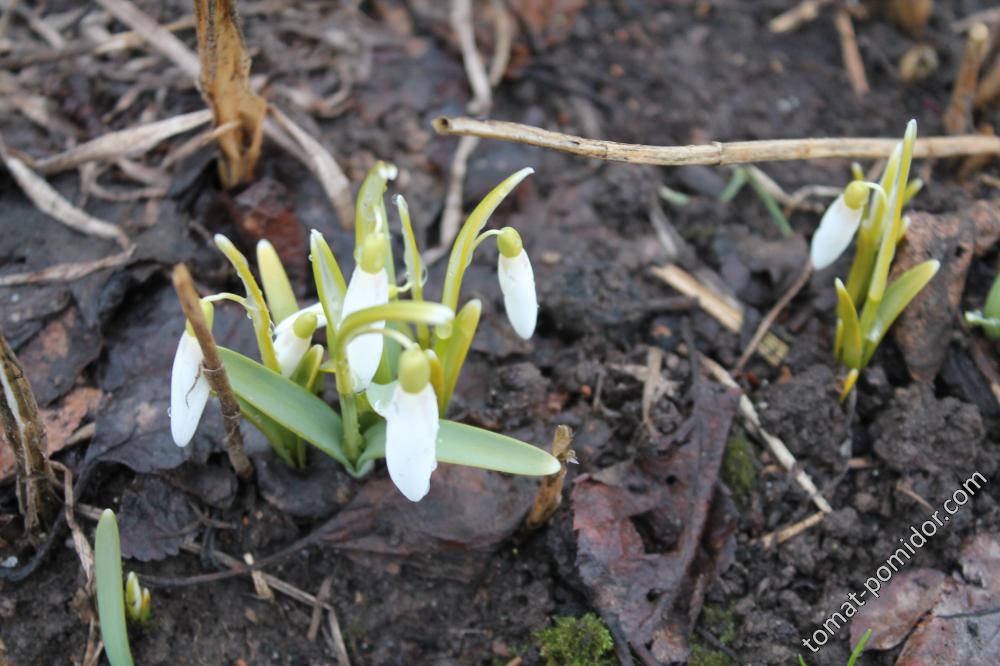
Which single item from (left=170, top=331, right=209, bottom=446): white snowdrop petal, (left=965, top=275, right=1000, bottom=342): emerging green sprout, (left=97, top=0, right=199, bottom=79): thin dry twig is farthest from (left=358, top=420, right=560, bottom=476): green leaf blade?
(left=97, top=0, right=199, bottom=79): thin dry twig

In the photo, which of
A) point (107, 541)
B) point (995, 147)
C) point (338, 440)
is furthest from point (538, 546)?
point (995, 147)

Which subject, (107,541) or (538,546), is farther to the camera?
(538,546)

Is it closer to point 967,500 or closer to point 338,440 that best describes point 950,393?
point 967,500

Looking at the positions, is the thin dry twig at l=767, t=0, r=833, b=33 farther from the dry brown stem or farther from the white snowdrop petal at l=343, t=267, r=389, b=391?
the dry brown stem

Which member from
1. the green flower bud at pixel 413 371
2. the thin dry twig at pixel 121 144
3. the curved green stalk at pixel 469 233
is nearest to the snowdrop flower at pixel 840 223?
the curved green stalk at pixel 469 233

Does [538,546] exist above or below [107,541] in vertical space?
below

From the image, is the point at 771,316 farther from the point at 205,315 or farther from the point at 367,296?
the point at 205,315

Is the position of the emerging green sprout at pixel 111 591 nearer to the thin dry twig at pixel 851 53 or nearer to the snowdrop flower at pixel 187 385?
the snowdrop flower at pixel 187 385
